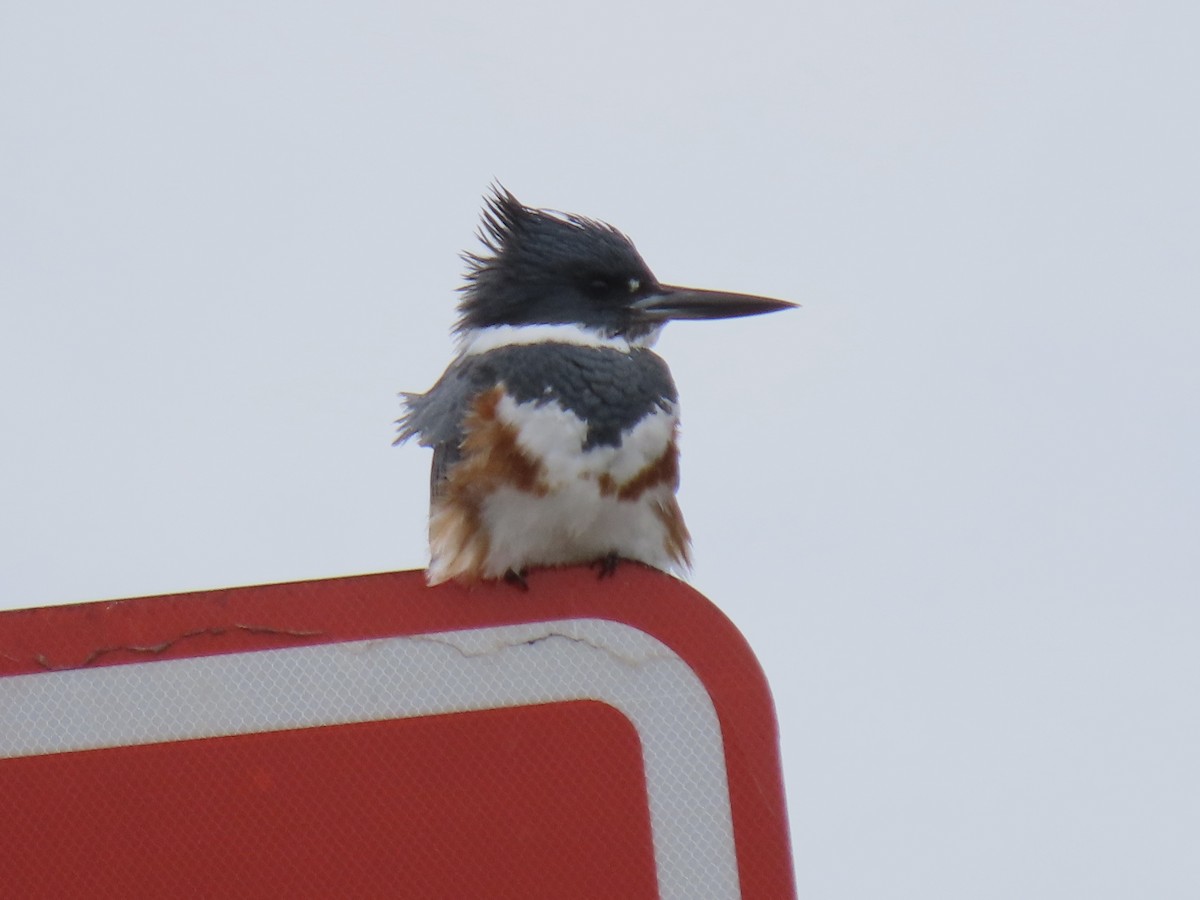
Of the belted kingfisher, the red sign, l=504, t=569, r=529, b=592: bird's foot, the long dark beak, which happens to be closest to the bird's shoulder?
the belted kingfisher

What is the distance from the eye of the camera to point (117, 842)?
1.32 meters

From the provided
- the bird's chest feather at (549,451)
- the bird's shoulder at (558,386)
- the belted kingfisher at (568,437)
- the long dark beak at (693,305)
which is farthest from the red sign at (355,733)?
the long dark beak at (693,305)

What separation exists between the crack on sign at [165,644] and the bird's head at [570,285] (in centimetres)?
125

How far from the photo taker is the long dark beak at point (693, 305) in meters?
2.45

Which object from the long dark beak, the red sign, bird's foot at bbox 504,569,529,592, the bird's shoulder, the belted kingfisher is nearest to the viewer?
the red sign

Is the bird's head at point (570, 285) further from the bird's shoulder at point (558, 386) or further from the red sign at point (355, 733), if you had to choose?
the red sign at point (355, 733)

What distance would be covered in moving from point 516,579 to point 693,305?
118 centimetres

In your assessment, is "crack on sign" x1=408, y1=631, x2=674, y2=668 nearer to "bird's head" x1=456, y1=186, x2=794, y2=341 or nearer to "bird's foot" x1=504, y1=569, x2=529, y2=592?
"bird's foot" x1=504, y1=569, x2=529, y2=592

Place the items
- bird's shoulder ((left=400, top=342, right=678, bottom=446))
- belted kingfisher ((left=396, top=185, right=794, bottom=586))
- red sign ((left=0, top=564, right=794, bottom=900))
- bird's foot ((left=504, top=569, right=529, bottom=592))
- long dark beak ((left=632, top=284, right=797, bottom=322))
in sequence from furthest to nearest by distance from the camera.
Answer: long dark beak ((left=632, top=284, right=797, bottom=322)) → bird's shoulder ((left=400, top=342, right=678, bottom=446)) → belted kingfisher ((left=396, top=185, right=794, bottom=586)) → bird's foot ((left=504, top=569, right=529, bottom=592)) → red sign ((left=0, top=564, right=794, bottom=900))

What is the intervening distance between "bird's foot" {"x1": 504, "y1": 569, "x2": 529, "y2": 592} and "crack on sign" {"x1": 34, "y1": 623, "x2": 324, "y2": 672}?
0.60 feet

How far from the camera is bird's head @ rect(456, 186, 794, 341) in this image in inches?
99.2

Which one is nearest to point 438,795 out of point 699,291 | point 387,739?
point 387,739

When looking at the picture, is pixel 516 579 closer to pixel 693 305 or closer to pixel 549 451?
pixel 549 451

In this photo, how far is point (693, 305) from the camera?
2.53 meters
